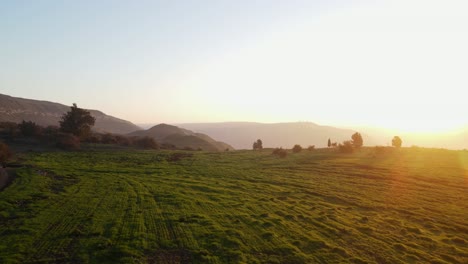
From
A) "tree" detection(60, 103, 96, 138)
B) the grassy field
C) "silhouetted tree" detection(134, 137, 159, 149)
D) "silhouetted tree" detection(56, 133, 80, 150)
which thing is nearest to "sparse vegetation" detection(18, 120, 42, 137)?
"silhouetted tree" detection(56, 133, 80, 150)

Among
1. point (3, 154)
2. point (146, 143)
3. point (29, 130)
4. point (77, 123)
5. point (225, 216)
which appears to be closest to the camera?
point (225, 216)

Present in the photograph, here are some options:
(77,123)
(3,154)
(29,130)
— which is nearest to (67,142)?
(29,130)

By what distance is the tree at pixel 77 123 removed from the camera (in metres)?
93.9

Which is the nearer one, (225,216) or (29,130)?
(225,216)

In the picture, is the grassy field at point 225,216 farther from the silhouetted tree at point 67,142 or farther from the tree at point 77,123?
the tree at point 77,123

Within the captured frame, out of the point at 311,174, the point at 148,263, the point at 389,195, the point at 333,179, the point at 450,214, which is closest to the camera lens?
the point at 148,263

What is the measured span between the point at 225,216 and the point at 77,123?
7759cm

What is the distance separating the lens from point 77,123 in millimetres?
95438

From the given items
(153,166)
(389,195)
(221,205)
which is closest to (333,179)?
(389,195)

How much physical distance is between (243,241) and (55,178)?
3141 centimetres

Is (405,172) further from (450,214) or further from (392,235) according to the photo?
(392,235)

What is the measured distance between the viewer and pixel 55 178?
44.9 m

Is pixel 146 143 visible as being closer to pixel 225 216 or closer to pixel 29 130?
pixel 29 130

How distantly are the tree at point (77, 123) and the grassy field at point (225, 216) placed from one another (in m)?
35.6
